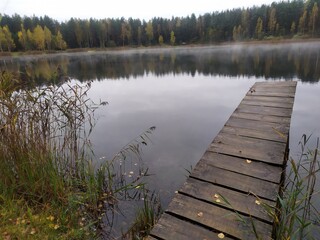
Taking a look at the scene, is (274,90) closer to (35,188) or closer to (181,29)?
(35,188)

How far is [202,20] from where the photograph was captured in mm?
75688

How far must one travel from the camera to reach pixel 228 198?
2.51 meters

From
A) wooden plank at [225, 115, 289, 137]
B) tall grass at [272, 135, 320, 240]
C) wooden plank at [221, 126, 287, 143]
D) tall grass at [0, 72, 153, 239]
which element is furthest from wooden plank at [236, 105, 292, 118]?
tall grass at [0, 72, 153, 239]

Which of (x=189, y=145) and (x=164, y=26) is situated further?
(x=164, y=26)

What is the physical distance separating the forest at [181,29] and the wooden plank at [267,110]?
61978 millimetres

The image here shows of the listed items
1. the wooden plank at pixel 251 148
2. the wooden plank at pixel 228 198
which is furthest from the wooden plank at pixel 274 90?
the wooden plank at pixel 228 198

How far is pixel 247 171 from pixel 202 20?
80.8 meters

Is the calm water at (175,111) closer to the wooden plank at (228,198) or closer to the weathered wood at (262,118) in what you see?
the wooden plank at (228,198)

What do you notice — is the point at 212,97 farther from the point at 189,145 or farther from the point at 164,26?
the point at 164,26

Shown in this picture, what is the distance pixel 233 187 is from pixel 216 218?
0.54 m

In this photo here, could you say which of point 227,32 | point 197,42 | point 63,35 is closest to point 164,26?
point 197,42

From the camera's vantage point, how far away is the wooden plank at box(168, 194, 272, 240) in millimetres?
2078

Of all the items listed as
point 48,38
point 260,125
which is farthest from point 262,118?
point 48,38

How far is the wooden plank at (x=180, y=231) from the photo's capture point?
208 centimetres
